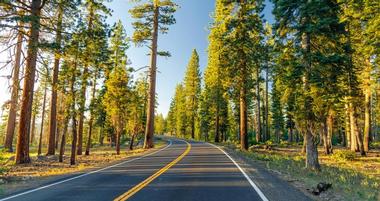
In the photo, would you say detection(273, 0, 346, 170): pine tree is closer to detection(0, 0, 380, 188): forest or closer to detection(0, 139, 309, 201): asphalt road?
detection(0, 0, 380, 188): forest

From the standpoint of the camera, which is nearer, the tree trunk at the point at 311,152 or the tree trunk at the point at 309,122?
the tree trunk at the point at 309,122

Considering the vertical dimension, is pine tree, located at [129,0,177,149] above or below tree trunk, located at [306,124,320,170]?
above

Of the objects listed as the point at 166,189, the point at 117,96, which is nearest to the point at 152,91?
the point at 117,96

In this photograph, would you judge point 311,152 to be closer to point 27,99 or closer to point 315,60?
point 315,60

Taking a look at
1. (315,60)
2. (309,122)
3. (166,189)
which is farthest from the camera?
(309,122)

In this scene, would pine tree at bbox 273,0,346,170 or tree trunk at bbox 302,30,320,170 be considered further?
tree trunk at bbox 302,30,320,170

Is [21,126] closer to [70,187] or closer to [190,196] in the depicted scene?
[70,187]

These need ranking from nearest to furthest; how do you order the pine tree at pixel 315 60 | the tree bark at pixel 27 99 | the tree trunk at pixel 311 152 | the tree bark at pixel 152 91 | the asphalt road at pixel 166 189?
the asphalt road at pixel 166 189 → the pine tree at pixel 315 60 → the tree trunk at pixel 311 152 → the tree bark at pixel 27 99 → the tree bark at pixel 152 91

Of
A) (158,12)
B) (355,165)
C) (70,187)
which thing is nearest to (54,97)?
(158,12)

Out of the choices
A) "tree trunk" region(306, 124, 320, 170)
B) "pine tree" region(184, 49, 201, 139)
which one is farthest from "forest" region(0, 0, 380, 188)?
"pine tree" region(184, 49, 201, 139)

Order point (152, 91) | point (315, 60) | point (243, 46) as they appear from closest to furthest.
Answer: point (315, 60) < point (243, 46) < point (152, 91)

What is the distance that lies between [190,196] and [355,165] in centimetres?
1669

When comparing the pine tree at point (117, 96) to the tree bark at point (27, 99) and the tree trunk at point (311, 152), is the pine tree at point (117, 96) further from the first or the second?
the tree trunk at point (311, 152)

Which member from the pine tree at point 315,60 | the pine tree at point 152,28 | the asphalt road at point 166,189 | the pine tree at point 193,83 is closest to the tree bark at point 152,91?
the pine tree at point 152,28
